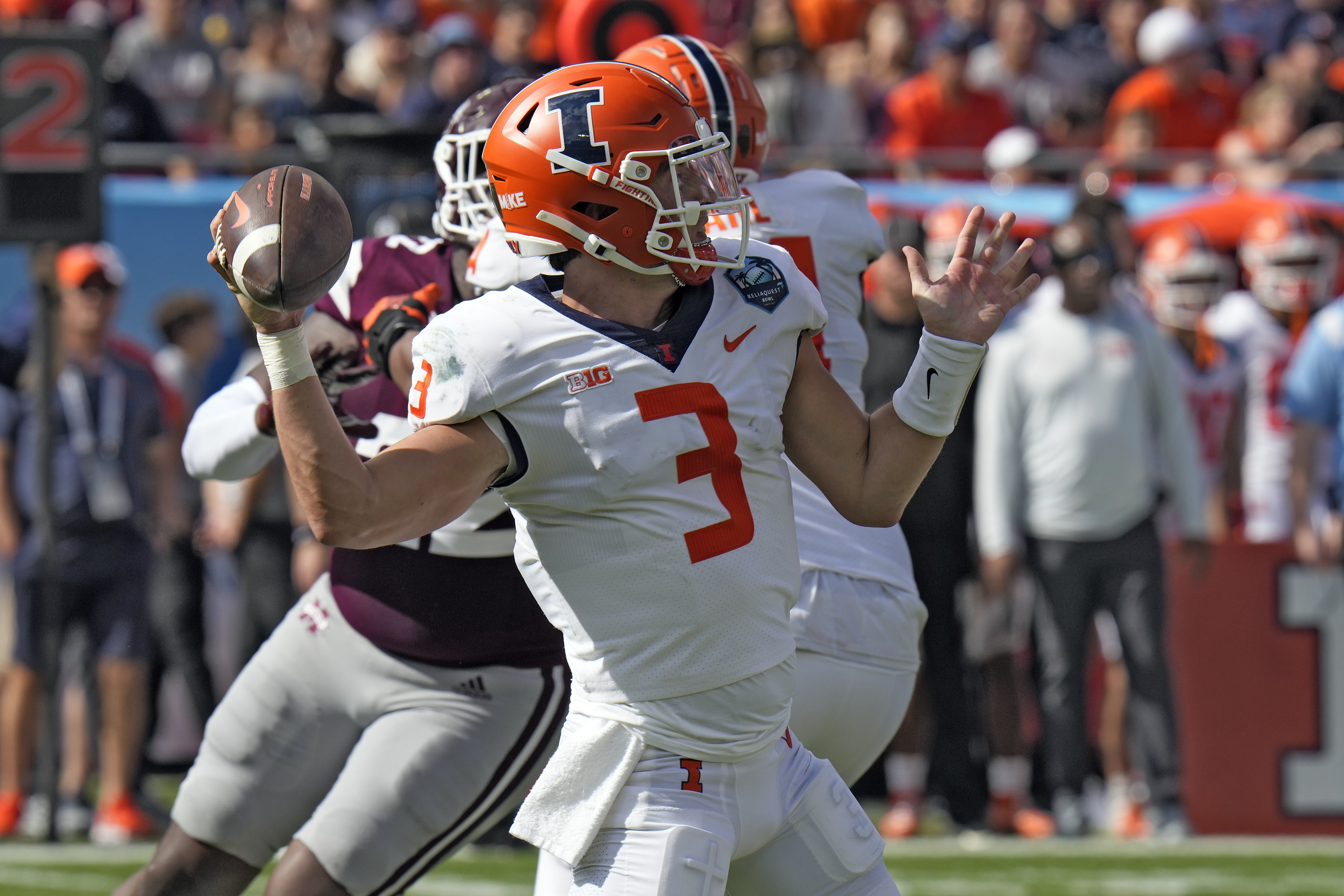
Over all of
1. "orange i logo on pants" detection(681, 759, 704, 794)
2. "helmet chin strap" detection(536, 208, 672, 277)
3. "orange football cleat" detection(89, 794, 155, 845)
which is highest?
"helmet chin strap" detection(536, 208, 672, 277)

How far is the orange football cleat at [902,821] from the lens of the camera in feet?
23.0

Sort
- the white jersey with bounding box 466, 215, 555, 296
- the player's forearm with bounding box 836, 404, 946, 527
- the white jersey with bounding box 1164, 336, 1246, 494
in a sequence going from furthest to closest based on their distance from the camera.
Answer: the white jersey with bounding box 1164, 336, 1246, 494 < the white jersey with bounding box 466, 215, 555, 296 < the player's forearm with bounding box 836, 404, 946, 527

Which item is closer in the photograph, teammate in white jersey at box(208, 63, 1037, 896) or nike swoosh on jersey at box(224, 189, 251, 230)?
nike swoosh on jersey at box(224, 189, 251, 230)

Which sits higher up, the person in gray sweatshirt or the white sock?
the person in gray sweatshirt

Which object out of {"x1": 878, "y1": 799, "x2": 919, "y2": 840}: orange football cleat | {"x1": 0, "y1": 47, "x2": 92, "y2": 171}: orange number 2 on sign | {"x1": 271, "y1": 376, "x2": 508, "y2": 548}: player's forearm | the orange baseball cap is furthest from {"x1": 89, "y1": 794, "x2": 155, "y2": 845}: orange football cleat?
{"x1": 271, "y1": 376, "x2": 508, "y2": 548}: player's forearm

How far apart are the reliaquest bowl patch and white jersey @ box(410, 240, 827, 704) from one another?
0.02 metres

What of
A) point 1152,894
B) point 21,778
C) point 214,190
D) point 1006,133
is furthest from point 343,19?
point 1152,894

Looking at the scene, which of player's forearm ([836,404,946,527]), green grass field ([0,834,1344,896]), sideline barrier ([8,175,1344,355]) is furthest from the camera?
sideline barrier ([8,175,1344,355])

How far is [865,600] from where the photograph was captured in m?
3.47

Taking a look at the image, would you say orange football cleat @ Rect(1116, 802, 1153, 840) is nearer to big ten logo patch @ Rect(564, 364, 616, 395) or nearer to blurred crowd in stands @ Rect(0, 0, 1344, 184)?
blurred crowd in stands @ Rect(0, 0, 1344, 184)

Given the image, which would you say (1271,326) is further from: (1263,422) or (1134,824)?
(1134,824)

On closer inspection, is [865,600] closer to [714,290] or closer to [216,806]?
[714,290]

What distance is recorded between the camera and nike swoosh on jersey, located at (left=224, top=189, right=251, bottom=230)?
2.46 m

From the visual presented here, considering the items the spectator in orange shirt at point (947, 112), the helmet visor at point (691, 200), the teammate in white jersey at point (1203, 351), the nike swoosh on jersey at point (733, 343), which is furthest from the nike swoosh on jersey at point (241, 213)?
the spectator in orange shirt at point (947, 112)
